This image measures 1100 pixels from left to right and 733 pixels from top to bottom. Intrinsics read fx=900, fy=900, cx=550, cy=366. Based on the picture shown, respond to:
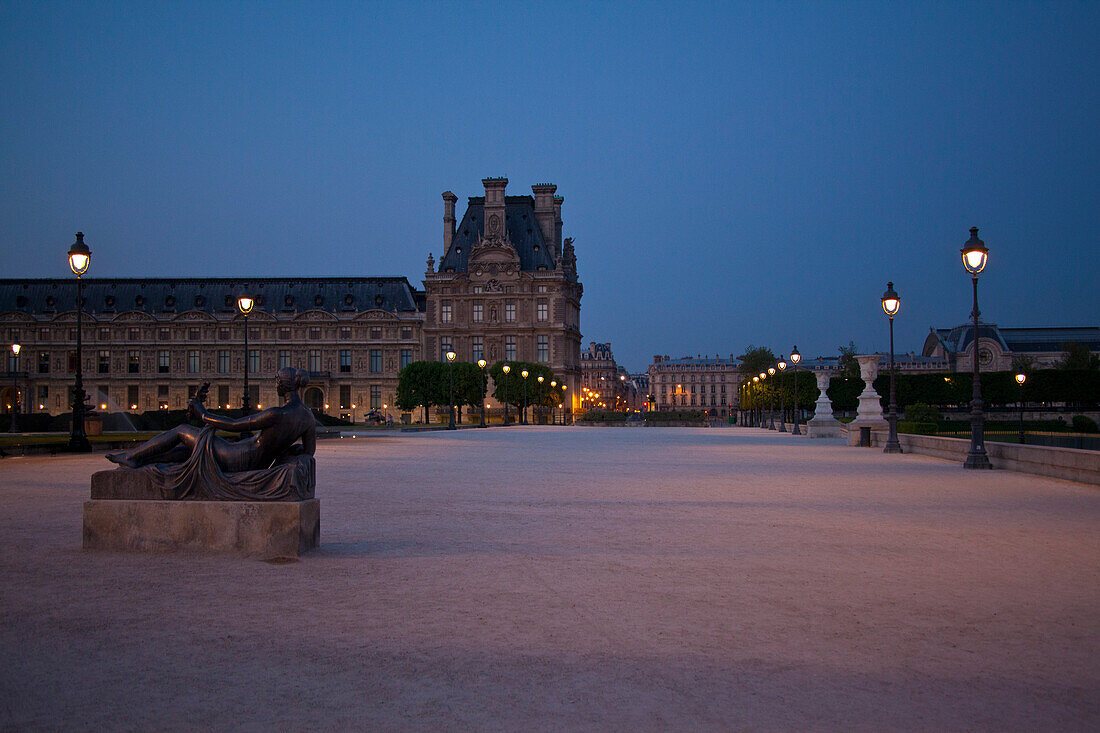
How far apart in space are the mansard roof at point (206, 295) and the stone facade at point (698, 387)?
94.8 meters

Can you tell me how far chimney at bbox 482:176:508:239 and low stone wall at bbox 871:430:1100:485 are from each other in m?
66.9

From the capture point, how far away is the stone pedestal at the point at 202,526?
7316 millimetres

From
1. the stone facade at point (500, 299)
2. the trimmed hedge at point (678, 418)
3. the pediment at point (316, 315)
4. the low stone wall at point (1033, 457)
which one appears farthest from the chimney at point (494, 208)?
the low stone wall at point (1033, 457)

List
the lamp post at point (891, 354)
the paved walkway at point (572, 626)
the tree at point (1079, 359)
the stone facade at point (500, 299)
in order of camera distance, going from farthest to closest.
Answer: the tree at point (1079, 359), the stone facade at point (500, 299), the lamp post at point (891, 354), the paved walkway at point (572, 626)

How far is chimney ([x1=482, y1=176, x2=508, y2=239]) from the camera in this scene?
290 feet

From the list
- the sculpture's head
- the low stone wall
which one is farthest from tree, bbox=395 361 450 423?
the sculpture's head

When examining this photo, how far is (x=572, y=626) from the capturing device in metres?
5.40

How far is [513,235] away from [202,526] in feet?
276

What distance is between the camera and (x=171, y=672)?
14.7 ft

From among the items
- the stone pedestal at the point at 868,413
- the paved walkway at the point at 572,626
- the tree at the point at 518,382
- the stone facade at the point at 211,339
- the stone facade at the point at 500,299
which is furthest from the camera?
the stone facade at the point at 211,339

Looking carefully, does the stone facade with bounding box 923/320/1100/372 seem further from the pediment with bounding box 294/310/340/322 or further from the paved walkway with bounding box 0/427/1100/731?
the paved walkway with bounding box 0/427/1100/731

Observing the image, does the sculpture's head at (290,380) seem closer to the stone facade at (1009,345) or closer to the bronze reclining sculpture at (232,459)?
the bronze reclining sculpture at (232,459)

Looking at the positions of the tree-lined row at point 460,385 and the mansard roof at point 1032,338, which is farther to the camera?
the mansard roof at point 1032,338

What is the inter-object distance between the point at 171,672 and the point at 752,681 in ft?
9.42
